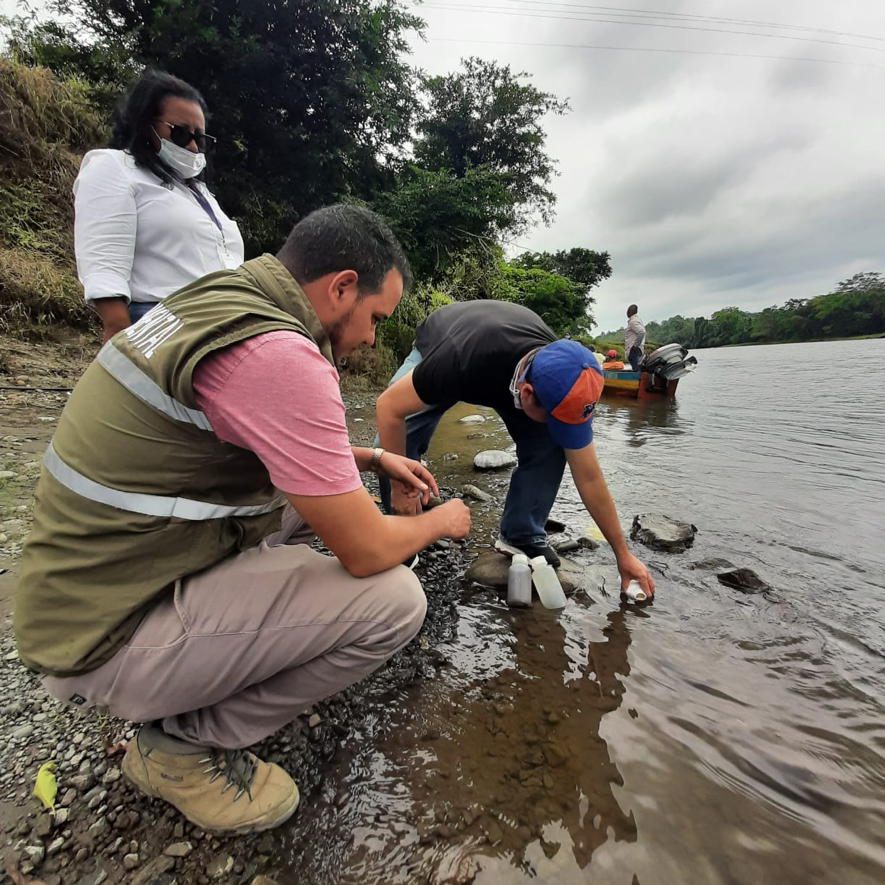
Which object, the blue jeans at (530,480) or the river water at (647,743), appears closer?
the river water at (647,743)

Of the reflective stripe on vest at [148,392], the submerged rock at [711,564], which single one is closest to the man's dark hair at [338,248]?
A: the reflective stripe on vest at [148,392]

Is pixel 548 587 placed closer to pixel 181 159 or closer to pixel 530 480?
pixel 530 480

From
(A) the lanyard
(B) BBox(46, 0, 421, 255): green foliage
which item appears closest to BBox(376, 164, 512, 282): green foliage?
(B) BBox(46, 0, 421, 255): green foliage

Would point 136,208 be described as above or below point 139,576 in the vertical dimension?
above

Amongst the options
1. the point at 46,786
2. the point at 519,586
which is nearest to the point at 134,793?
the point at 46,786

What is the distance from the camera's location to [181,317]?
3.58 feet

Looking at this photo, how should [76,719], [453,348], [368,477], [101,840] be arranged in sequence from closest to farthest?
[101,840]
[76,719]
[453,348]
[368,477]

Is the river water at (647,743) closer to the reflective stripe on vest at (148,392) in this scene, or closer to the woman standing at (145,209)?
the reflective stripe on vest at (148,392)

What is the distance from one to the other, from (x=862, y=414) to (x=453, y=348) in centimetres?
989

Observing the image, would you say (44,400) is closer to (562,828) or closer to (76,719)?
(76,719)

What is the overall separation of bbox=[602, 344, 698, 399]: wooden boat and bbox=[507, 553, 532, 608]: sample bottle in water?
9665mm

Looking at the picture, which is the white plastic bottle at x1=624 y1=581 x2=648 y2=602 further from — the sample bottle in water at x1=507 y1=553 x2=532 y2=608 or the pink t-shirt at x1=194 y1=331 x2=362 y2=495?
the pink t-shirt at x1=194 y1=331 x2=362 y2=495

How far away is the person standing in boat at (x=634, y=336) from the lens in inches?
531

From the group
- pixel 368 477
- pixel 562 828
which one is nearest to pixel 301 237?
pixel 562 828
